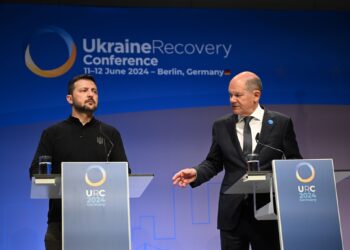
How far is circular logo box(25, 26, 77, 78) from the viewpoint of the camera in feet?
18.4

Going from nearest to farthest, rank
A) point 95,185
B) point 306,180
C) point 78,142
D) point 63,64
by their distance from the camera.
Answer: point 95,185
point 306,180
point 78,142
point 63,64

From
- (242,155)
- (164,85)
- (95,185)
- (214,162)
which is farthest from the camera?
(164,85)

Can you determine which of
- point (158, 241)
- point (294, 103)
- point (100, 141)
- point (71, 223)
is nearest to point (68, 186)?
point (71, 223)

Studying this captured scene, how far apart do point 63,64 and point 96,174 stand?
9.42 ft

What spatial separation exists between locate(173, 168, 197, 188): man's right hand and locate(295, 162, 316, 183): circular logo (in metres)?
0.74

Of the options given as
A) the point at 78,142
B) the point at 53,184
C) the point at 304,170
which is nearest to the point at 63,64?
the point at 78,142

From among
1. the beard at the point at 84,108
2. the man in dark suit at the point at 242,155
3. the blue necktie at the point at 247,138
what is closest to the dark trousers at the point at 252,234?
the man in dark suit at the point at 242,155

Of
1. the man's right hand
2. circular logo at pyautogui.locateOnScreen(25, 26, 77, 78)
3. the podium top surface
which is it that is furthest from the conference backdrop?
the podium top surface

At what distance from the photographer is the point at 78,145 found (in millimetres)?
3768

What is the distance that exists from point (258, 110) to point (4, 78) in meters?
2.74

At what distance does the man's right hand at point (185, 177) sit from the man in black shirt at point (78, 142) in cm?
44

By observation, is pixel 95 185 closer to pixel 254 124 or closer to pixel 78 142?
pixel 78 142

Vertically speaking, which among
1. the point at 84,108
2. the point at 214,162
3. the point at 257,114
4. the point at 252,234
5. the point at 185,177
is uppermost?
the point at 84,108

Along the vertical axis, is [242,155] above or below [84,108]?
below
